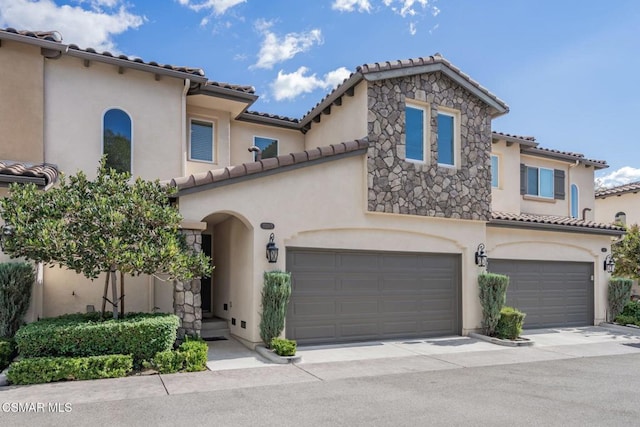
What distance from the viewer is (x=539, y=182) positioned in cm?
1980

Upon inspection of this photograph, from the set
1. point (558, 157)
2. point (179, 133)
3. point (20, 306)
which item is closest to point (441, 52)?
point (179, 133)

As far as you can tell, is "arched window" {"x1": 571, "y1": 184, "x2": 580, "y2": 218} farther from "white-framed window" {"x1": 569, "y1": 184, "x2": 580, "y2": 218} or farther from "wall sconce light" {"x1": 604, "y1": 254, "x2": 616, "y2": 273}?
"wall sconce light" {"x1": 604, "y1": 254, "x2": 616, "y2": 273}

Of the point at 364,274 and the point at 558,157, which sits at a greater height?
the point at 558,157

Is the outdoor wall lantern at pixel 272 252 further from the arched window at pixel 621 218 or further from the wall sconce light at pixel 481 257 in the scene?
the arched window at pixel 621 218

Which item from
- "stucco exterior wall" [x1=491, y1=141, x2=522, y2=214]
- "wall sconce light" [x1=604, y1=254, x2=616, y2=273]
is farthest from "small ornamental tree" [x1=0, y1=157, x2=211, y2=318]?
"wall sconce light" [x1=604, y1=254, x2=616, y2=273]

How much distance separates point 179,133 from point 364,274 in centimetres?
647

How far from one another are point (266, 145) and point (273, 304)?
6.77 m

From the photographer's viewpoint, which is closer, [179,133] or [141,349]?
[141,349]

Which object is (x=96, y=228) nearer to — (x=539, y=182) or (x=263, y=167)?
(x=263, y=167)

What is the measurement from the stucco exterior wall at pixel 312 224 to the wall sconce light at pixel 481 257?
205 mm

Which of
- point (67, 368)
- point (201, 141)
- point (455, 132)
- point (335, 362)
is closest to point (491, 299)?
point (455, 132)

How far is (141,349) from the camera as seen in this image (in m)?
8.79

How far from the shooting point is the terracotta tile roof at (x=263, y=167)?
10.3 metres

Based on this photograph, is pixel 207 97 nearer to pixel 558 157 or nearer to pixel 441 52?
pixel 441 52
